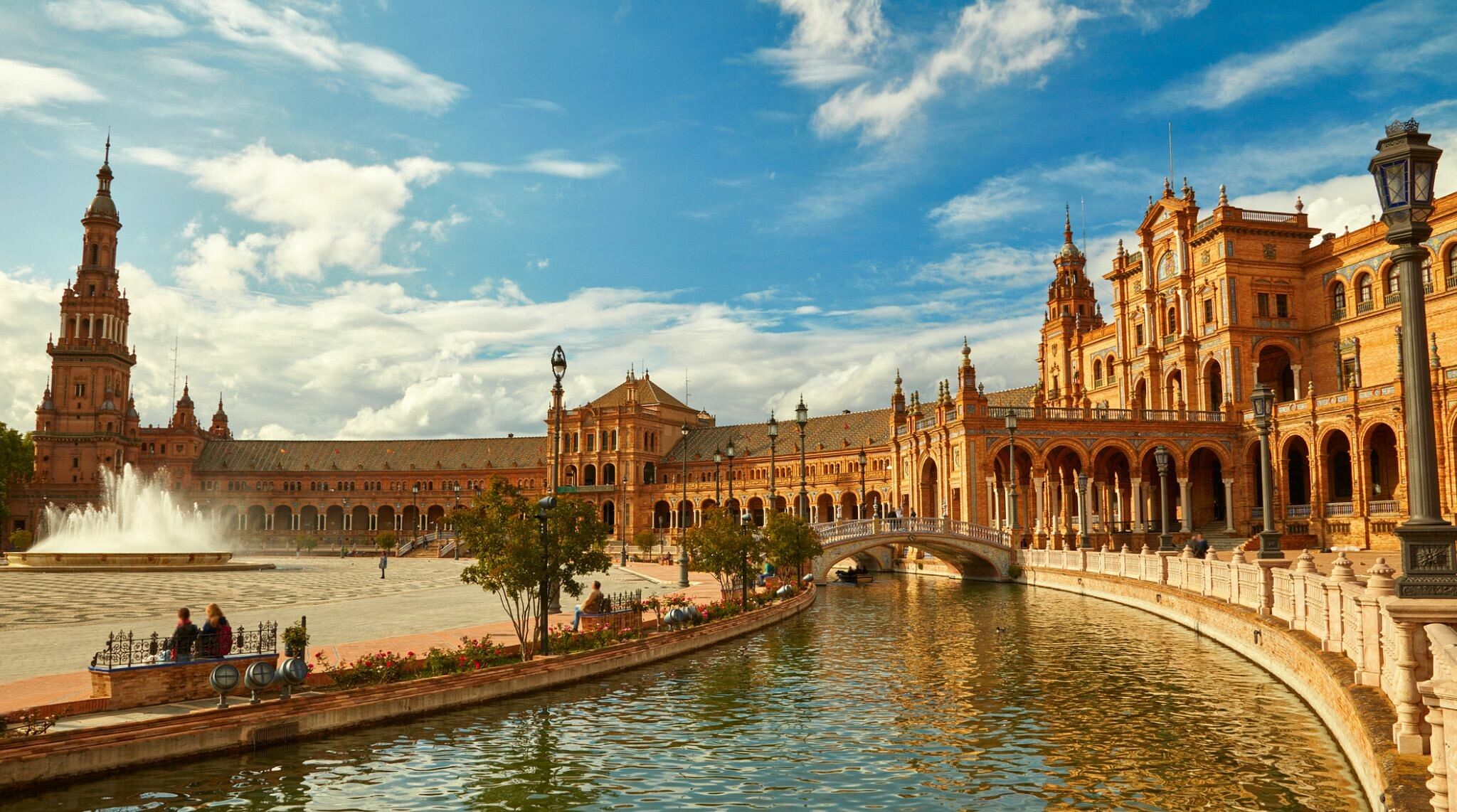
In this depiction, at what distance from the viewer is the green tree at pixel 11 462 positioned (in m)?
94.0

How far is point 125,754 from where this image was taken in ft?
44.8

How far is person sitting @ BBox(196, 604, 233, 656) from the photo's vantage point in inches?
650

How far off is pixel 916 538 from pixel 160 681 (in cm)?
4048

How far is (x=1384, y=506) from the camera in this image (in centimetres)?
4997

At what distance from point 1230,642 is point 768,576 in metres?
20.8

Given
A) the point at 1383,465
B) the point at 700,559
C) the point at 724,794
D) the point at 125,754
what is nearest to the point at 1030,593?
the point at 700,559

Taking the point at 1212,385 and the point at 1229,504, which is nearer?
the point at 1229,504

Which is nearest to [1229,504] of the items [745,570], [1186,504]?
[1186,504]

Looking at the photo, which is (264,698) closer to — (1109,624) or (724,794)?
(724,794)

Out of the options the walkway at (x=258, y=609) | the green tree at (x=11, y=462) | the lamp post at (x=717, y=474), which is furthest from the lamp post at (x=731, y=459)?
the green tree at (x=11, y=462)

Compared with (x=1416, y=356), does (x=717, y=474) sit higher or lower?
lower

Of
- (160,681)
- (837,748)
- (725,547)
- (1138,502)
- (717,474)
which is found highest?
(717,474)

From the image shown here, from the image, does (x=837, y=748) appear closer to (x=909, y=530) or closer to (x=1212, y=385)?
(x=909, y=530)

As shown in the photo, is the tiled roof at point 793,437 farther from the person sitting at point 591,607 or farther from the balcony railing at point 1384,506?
the person sitting at point 591,607
